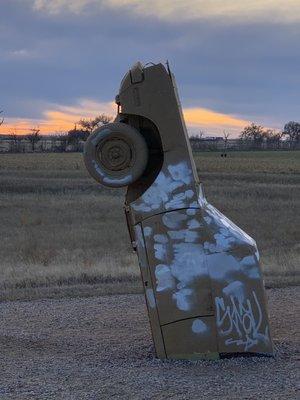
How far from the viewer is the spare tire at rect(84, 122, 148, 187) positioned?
209 inches

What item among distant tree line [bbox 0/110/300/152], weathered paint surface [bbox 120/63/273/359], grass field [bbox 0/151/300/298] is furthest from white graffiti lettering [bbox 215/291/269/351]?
distant tree line [bbox 0/110/300/152]

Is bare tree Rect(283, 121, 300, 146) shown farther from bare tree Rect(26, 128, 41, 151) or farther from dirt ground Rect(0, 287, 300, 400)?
dirt ground Rect(0, 287, 300, 400)

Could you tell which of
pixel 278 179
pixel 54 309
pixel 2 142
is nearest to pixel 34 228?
pixel 54 309

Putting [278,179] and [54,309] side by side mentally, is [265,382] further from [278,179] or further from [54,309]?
[278,179]

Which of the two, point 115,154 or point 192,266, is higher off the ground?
point 115,154

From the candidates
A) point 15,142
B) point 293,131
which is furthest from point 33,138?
point 293,131

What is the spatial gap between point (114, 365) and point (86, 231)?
13.3 m

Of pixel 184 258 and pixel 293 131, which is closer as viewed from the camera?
pixel 184 258

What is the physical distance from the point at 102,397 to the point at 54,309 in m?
3.49

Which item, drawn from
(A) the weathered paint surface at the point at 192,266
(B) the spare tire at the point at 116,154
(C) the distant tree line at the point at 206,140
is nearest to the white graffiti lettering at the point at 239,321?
(A) the weathered paint surface at the point at 192,266

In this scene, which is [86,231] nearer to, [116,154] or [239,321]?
[116,154]

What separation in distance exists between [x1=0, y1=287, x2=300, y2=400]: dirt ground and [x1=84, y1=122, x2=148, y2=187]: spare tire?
4.68ft

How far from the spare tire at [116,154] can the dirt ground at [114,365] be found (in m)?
1.43

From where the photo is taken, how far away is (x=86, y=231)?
728 inches
